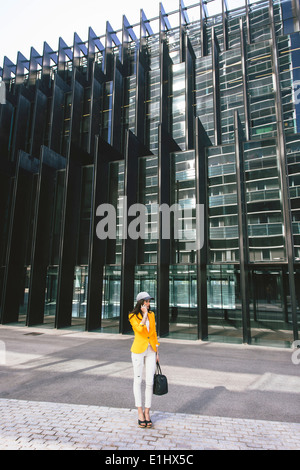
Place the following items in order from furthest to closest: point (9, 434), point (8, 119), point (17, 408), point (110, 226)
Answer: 1. point (8, 119)
2. point (110, 226)
3. point (17, 408)
4. point (9, 434)

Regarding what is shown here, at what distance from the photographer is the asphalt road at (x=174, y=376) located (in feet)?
18.6

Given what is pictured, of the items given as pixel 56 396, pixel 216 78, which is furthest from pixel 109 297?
pixel 216 78

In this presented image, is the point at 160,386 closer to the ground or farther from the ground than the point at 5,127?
closer to the ground

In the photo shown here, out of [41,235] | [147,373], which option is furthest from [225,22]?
[147,373]

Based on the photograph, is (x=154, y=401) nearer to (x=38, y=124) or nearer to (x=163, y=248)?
(x=163, y=248)

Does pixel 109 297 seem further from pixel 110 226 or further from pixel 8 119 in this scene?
pixel 8 119

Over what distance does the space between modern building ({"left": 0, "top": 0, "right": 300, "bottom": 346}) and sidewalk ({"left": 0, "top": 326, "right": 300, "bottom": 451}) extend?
14.6 ft

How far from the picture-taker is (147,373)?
4488 mm

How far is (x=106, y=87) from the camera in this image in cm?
2292

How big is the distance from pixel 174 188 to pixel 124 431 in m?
13.4

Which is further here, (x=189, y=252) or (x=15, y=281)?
(x=15, y=281)

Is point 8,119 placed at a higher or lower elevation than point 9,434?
higher

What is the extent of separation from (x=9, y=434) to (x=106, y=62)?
91.8ft

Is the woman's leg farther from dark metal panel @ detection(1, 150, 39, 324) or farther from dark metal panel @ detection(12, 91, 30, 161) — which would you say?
dark metal panel @ detection(12, 91, 30, 161)
